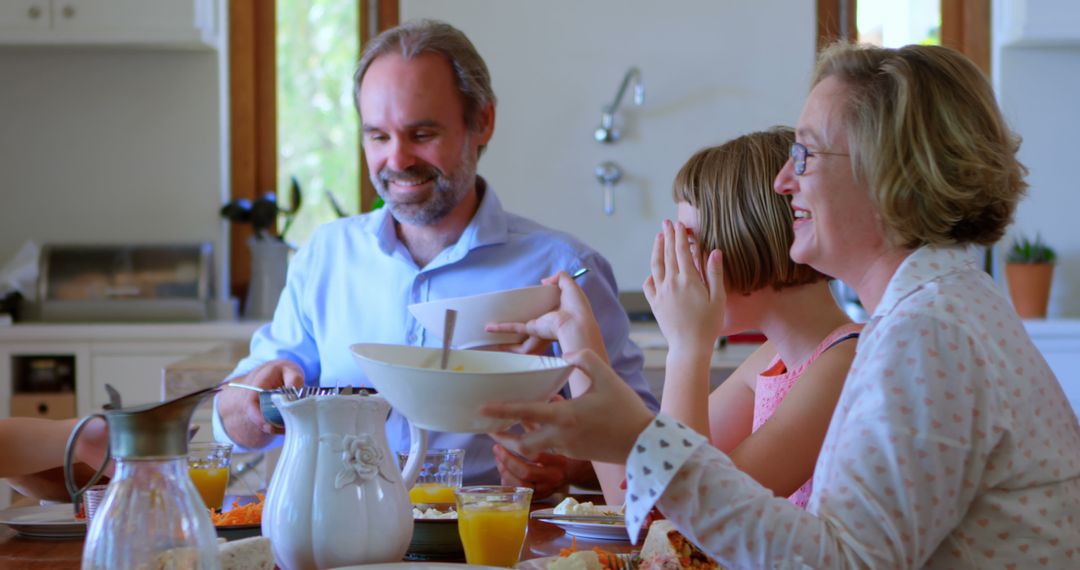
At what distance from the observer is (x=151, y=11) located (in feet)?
12.7

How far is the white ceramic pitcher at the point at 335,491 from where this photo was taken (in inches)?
43.1

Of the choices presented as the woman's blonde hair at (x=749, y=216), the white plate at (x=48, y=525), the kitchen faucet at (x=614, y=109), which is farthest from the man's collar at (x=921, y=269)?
the kitchen faucet at (x=614, y=109)

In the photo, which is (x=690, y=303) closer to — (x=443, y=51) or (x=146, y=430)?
(x=146, y=430)

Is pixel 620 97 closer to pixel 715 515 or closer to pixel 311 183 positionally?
pixel 311 183

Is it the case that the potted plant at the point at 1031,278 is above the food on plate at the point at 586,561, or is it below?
below

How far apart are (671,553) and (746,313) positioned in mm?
500

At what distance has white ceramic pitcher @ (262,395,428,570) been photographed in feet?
3.59

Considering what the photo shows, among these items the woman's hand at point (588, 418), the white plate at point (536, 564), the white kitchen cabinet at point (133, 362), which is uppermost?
the woman's hand at point (588, 418)

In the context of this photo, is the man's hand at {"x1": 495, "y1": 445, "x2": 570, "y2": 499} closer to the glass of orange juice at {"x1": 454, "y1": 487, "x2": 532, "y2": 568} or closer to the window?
the glass of orange juice at {"x1": 454, "y1": 487, "x2": 532, "y2": 568}

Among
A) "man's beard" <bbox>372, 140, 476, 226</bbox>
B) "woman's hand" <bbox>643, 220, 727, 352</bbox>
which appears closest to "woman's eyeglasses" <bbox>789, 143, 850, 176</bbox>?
"woman's hand" <bbox>643, 220, 727, 352</bbox>

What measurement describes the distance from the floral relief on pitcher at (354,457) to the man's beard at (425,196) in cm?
107

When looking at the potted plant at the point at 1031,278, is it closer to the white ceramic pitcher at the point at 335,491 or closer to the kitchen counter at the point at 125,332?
the kitchen counter at the point at 125,332

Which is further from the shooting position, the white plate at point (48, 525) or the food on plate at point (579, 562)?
the white plate at point (48, 525)

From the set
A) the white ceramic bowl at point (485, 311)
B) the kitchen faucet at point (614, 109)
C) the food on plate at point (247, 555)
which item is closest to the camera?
the food on plate at point (247, 555)
